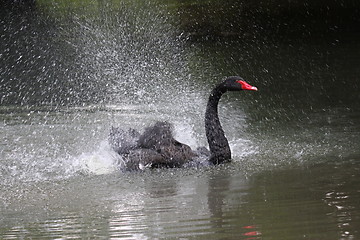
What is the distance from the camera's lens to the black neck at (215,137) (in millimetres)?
7043

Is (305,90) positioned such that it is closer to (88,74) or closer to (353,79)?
(353,79)

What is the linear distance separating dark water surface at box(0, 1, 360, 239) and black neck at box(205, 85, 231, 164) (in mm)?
160

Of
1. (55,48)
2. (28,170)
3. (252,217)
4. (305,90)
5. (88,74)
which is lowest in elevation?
(252,217)

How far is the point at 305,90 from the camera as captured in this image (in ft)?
36.4

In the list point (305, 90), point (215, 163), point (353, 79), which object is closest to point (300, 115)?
point (305, 90)

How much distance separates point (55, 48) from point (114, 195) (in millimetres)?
10902

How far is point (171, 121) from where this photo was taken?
9312 millimetres

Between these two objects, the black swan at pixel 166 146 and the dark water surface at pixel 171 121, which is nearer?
the dark water surface at pixel 171 121

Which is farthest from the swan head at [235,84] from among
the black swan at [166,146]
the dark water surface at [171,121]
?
the dark water surface at [171,121]

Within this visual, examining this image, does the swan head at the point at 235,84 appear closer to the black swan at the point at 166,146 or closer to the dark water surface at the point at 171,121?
the black swan at the point at 166,146

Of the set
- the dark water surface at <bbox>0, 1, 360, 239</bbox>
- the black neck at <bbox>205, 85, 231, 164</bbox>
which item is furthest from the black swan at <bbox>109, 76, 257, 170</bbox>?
the dark water surface at <bbox>0, 1, 360, 239</bbox>

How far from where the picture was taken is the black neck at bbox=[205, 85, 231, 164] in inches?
277

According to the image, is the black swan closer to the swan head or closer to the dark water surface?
the swan head

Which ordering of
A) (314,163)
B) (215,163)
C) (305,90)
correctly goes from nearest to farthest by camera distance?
(314,163) < (215,163) < (305,90)
